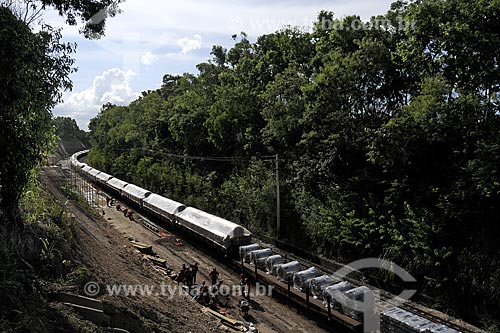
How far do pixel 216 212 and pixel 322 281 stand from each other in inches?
719

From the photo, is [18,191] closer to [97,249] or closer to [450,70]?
[97,249]

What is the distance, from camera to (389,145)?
706 inches

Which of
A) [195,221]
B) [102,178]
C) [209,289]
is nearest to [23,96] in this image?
[209,289]

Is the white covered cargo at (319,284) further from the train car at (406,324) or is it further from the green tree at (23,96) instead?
the green tree at (23,96)

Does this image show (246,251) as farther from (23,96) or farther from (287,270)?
(23,96)

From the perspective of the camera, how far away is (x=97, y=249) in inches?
669

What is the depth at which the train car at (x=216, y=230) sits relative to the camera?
2223 centimetres

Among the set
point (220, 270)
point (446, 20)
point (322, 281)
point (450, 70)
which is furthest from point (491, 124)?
point (220, 270)

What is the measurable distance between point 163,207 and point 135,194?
27.3 ft

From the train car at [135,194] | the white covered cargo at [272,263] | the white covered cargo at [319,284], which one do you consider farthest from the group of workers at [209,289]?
the train car at [135,194]

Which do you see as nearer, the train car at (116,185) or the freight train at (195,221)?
the freight train at (195,221)

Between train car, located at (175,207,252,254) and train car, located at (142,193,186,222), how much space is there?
61.3 inches

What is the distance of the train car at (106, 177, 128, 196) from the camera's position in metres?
43.7

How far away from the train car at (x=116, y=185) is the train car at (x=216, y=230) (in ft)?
59.0
